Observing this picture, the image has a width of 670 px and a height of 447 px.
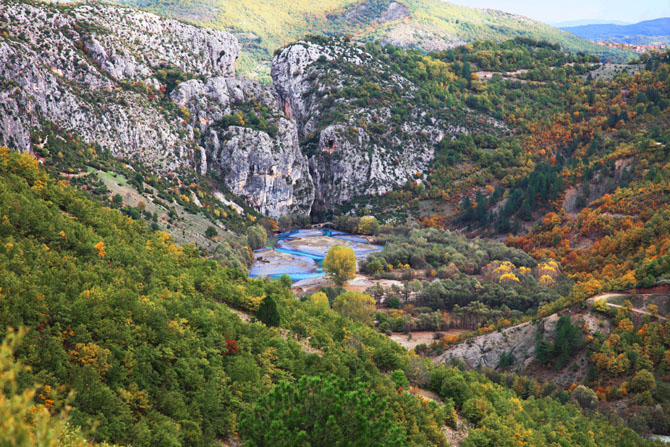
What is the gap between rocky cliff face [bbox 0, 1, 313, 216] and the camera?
10375 cm

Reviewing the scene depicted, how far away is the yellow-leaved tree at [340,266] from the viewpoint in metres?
104

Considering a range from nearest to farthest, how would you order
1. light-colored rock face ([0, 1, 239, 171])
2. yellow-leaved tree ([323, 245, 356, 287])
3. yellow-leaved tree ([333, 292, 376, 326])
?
yellow-leaved tree ([333, 292, 376, 326])
light-colored rock face ([0, 1, 239, 171])
yellow-leaved tree ([323, 245, 356, 287])

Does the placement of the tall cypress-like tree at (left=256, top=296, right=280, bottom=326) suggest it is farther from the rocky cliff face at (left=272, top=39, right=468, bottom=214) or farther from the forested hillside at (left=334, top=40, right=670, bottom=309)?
the rocky cliff face at (left=272, top=39, right=468, bottom=214)

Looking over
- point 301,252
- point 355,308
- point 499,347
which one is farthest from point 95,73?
point 499,347

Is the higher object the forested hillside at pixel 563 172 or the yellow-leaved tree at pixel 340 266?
the forested hillside at pixel 563 172

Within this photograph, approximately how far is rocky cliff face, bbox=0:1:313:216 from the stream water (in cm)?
1777

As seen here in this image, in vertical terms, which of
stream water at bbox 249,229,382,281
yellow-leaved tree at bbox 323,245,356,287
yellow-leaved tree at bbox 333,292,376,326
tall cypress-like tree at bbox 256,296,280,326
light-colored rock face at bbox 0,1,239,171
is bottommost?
stream water at bbox 249,229,382,281

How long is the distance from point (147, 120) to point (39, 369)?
115 meters

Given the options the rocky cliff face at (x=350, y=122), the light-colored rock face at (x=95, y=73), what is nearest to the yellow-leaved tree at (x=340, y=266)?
the light-colored rock face at (x=95, y=73)

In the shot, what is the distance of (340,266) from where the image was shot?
103 meters

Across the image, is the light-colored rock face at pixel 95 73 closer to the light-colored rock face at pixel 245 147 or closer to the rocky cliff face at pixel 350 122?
the light-colored rock face at pixel 245 147

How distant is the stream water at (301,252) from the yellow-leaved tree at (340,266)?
31.7 ft

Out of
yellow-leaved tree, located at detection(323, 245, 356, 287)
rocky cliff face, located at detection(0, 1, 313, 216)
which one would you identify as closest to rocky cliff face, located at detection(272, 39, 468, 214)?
rocky cliff face, located at detection(0, 1, 313, 216)

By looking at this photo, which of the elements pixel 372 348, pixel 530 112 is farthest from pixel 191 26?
pixel 372 348
